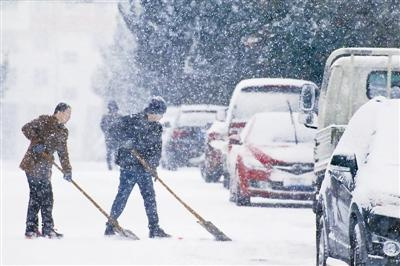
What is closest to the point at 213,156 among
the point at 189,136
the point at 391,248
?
the point at 189,136

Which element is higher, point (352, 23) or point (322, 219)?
point (352, 23)

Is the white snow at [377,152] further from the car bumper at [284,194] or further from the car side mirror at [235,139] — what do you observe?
the car side mirror at [235,139]

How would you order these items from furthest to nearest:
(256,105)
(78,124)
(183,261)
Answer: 1. (78,124)
2. (256,105)
3. (183,261)

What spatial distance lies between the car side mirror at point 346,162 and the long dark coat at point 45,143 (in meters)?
5.42

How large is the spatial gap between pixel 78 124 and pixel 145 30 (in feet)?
202

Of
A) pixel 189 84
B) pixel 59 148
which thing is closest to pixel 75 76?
pixel 189 84

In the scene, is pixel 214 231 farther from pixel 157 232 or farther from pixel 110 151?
pixel 110 151

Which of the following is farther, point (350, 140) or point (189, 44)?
point (189, 44)

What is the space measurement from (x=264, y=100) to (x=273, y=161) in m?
3.36

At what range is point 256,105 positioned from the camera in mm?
21516

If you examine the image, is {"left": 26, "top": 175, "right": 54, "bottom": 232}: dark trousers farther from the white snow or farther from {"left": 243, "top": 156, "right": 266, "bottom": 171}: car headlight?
{"left": 243, "top": 156, "right": 266, "bottom": 171}: car headlight

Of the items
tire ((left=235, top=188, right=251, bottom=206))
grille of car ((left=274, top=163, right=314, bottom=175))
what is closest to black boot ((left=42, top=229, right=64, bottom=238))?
grille of car ((left=274, top=163, right=314, bottom=175))

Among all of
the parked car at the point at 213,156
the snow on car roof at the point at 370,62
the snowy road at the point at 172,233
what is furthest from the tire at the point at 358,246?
the parked car at the point at 213,156

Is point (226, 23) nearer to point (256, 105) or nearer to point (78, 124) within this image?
point (256, 105)
